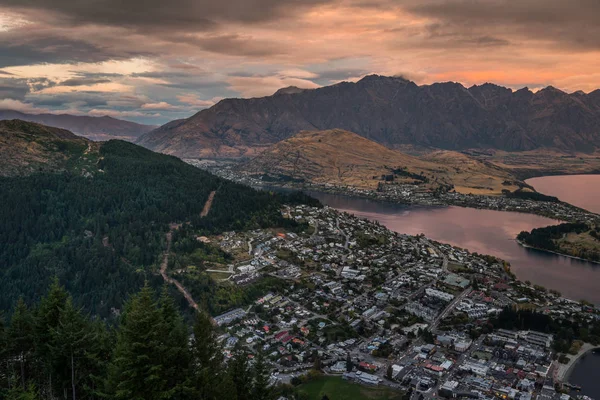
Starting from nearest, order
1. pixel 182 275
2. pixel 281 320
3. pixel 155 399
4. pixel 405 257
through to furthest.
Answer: pixel 155 399, pixel 281 320, pixel 182 275, pixel 405 257

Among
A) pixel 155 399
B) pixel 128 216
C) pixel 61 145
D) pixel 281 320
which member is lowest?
pixel 281 320


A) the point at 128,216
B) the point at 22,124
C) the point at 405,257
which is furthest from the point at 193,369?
the point at 22,124

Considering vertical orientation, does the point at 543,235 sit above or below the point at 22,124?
below

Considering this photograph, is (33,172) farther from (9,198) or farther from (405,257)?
(405,257)

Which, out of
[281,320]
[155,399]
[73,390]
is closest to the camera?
[155,399]

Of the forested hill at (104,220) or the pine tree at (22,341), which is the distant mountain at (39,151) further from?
the pine tree at (22,341)

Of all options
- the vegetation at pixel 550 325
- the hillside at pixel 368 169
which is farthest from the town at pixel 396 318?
the hillside at pixel 368 169

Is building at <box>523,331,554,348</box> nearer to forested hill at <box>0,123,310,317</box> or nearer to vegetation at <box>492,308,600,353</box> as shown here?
vegetation at <box>492,308,600,353</box>
